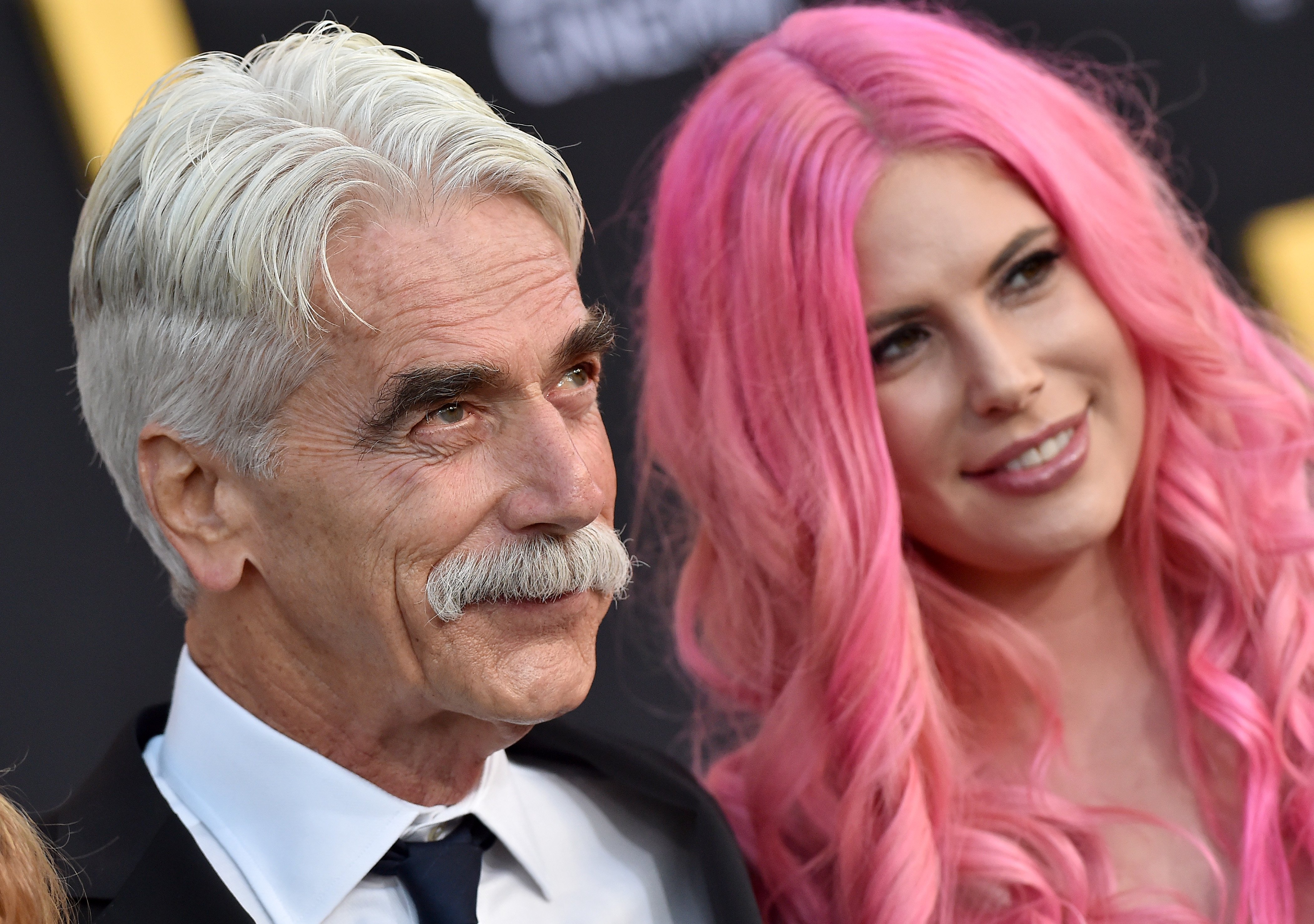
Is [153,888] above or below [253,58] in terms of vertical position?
below

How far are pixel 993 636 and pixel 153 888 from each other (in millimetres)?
1222

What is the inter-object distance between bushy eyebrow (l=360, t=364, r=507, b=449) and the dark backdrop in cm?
108

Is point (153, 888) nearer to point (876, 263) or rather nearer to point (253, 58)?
point (253, 58)

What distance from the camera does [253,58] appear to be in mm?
1810

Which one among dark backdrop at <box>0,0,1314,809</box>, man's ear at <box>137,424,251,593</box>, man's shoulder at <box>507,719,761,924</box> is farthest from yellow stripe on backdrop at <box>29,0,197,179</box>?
man's shoulder at <box>507,719,761,924</box>

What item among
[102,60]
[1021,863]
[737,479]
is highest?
[102,60]

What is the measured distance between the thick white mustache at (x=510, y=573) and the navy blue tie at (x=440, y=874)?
280mm

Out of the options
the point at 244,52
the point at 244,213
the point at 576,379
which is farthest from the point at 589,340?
the point at 244,52

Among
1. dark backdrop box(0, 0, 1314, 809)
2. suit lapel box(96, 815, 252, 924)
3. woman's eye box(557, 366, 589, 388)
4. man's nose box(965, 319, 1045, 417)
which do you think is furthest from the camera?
dark backdrop box(0, 0, 1314, 809)

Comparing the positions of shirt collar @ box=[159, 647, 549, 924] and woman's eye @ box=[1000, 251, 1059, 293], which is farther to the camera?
woman's eye @ box=[1000, 251, 1059, 293]

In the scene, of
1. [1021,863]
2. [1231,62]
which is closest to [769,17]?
[1231,62]

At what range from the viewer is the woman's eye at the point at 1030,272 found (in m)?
2.04

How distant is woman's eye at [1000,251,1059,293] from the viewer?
80.1 inches

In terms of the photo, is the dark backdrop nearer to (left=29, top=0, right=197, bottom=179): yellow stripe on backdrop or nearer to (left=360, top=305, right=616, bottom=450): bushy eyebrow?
(left=29, top=0, right=197, bottom=179): yellow stripe on backdrop
